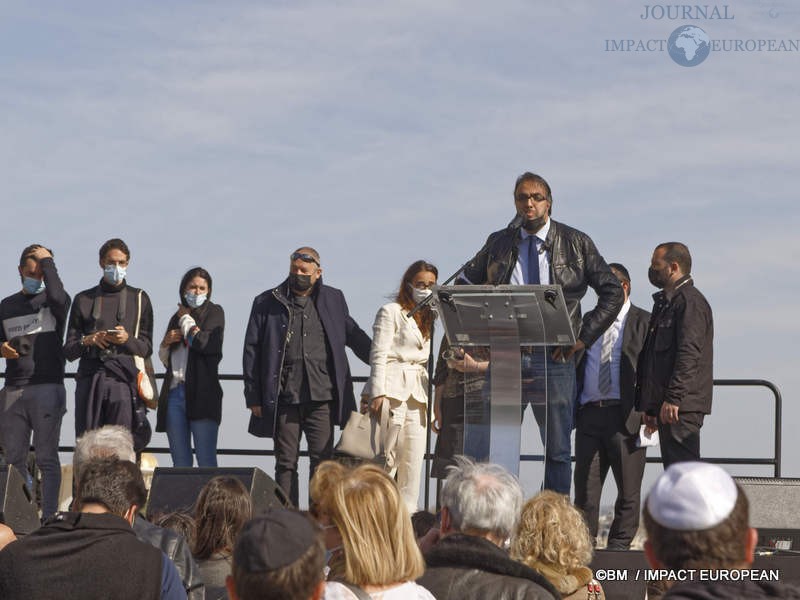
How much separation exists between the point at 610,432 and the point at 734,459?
146 centimetres

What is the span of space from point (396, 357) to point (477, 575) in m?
5.53

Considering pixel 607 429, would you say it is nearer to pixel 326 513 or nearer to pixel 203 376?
pixel 203 376

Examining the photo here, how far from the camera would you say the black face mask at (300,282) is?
9.82 metres

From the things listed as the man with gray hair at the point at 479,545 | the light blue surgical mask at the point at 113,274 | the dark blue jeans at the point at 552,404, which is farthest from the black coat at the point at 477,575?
the light blue surgical mask at the point at 113,274

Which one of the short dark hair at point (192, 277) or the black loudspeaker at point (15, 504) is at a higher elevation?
the short dark hair at point (192, 277)

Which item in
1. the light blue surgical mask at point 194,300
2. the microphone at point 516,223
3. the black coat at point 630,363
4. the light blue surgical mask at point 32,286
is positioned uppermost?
the microphone at point 516,223

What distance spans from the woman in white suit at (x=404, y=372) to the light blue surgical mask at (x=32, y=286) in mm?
2629

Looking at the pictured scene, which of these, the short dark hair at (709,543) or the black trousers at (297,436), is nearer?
the short dark hair at (709,543)

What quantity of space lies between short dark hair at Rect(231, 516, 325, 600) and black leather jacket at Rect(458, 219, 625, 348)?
177 inches

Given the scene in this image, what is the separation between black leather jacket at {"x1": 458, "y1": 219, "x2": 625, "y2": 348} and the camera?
733 cm

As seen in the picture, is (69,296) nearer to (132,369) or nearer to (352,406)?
(132,369)

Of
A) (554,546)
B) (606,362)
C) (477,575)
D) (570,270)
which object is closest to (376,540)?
(477,575)

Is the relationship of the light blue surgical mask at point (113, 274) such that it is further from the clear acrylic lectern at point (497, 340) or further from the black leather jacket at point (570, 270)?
the clear acrylic lectern at point (497, 340)

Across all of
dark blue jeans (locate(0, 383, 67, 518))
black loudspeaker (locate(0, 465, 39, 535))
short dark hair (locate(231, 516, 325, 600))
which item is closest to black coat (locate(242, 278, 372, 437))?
dark blue jeans (locate(0, 383, 67, 518))
